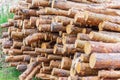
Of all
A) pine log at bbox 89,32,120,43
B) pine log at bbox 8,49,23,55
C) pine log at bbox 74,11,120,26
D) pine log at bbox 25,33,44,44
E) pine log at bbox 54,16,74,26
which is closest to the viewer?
pine log at bbox 89,32,120,43

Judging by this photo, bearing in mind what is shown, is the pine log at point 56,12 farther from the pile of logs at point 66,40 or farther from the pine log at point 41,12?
the pine log at point 41,12

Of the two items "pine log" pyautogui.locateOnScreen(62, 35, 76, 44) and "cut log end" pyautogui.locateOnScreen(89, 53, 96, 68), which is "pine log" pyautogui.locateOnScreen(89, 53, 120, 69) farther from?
"pine log" pyautogui.locateOnScreen(62, 35, 76, 44)

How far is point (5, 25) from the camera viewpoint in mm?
9930

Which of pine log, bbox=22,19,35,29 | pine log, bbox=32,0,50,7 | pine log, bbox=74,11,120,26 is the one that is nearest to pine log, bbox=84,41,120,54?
pine log, bbox=74,11,120,26

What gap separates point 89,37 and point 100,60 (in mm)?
1061

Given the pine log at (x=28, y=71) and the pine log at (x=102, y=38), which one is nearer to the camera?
the pine log at (x=102, y=38)

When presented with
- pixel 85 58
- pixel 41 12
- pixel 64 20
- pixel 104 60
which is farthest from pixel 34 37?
pixel 104 60

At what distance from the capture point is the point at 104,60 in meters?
4.80

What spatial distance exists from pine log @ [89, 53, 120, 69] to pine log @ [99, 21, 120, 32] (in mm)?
1045

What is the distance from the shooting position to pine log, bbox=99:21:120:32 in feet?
19.3

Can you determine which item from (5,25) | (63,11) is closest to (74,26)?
(63,11)

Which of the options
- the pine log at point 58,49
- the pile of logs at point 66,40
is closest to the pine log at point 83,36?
the pile of logs at point 66,40

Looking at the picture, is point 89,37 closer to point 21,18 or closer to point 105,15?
point 105,15

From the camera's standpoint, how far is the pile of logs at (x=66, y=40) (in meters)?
5.01
